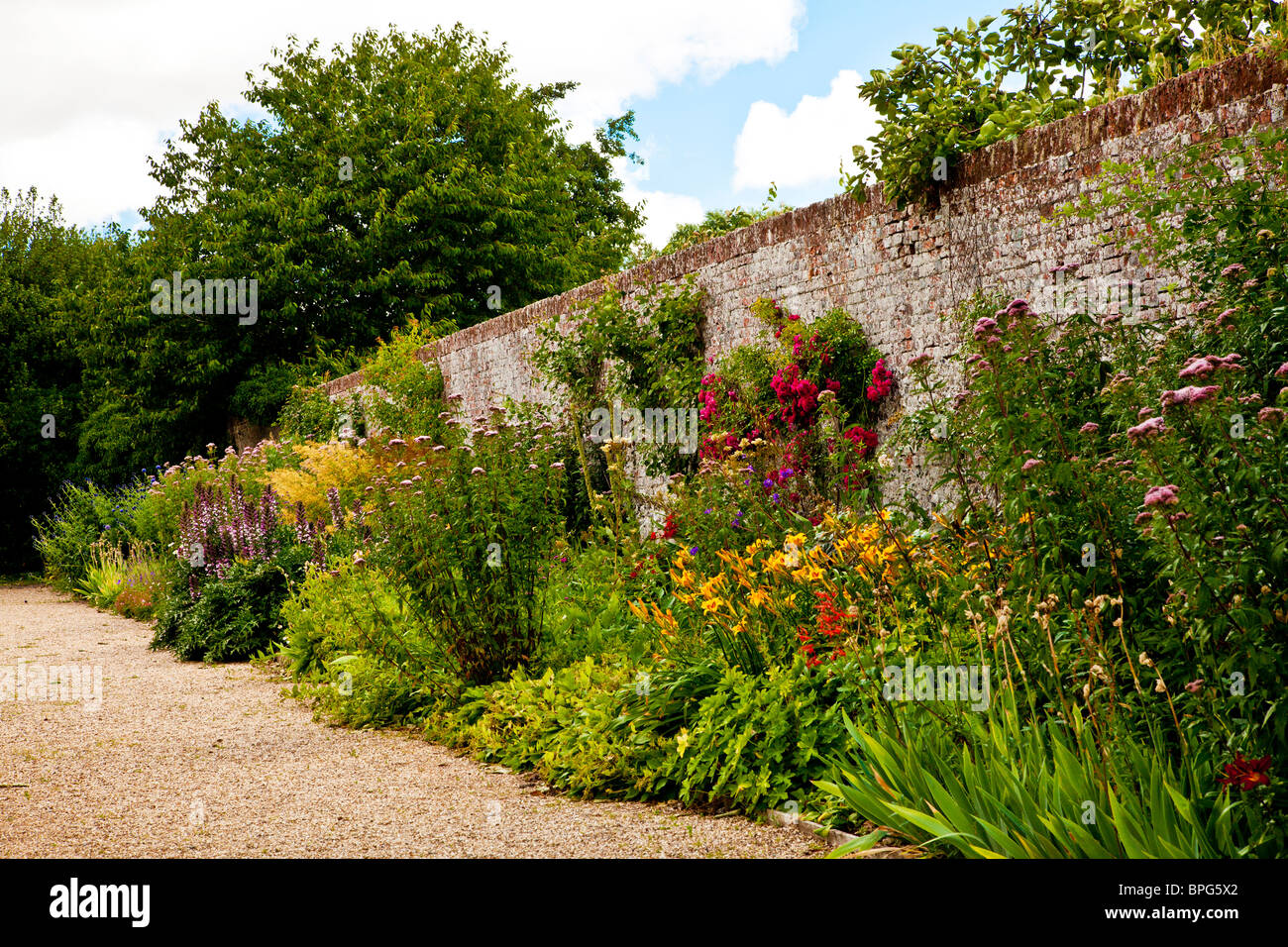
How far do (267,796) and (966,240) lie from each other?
482 centimetres

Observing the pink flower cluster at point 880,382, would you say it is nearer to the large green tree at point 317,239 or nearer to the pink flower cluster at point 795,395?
the pink flower cluster at point 795,395

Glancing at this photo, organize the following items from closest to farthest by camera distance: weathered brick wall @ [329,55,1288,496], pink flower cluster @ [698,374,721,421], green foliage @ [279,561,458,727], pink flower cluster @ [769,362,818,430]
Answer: weathered brick wall @ [329,55,1288,496] → green foliage @ [279,561,458,727] → pink flower cluster @ [769,362,818,430] → pink flower cluster @ [698,374,721,421]

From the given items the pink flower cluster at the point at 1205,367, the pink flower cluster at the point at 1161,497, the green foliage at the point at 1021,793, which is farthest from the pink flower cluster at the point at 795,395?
the pink flower cluster at the point at 1161,497

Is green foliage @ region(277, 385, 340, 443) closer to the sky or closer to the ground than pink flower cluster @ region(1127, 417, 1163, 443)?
closer to the sky

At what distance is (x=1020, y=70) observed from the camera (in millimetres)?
8102

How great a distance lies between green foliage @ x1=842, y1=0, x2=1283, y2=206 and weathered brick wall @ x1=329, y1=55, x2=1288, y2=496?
0.25 meters

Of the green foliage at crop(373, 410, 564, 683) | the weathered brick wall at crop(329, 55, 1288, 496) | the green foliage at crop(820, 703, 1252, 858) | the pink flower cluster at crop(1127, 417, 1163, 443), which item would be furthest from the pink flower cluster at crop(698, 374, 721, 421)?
the pink flower cluster at crop(1127, 417, 1163, 443)

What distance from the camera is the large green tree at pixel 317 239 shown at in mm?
19484

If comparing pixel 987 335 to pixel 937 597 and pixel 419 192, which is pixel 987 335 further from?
pixel 419 192

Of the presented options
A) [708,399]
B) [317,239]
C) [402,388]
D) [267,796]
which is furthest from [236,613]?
[317,239]

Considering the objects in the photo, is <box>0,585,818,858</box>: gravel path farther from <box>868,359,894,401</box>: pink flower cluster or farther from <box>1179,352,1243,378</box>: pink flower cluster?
<box>868,359,894,401</box>: pink flower cluster

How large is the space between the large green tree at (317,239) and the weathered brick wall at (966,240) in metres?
10.9

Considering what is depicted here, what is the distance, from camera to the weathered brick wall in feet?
17.0

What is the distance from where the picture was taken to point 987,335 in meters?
3.46
